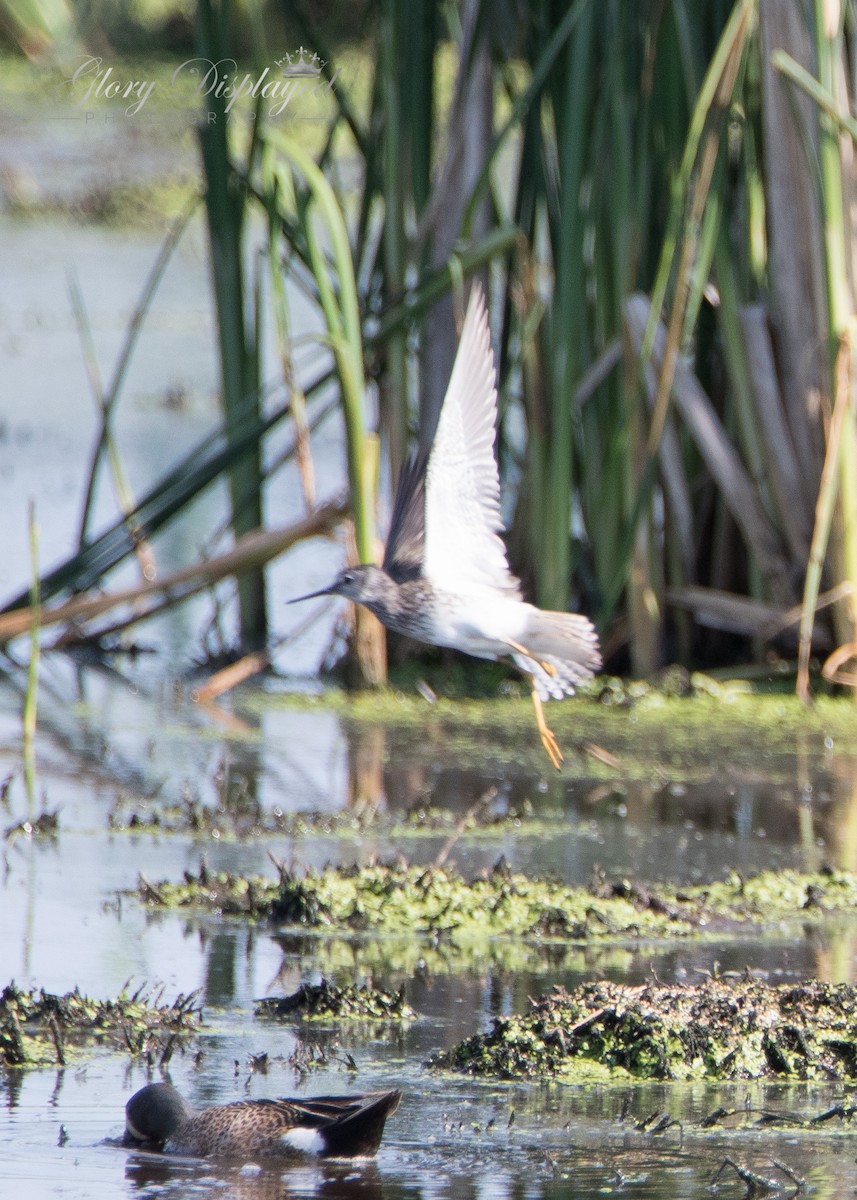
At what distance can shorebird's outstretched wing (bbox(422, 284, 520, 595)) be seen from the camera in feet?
15.2

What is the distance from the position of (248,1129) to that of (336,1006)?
2.30 ft

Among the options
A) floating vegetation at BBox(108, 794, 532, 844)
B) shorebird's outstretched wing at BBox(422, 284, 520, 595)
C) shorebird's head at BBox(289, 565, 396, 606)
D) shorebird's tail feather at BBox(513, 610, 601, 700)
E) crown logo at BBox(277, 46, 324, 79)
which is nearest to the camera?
shorebird's outstretched wing at BBox(422, 284, 520, 595)

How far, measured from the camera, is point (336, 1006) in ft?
13.7

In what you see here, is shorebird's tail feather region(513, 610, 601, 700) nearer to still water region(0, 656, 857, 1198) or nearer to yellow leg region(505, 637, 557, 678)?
yellow leg region(505, 637, 557, 678)

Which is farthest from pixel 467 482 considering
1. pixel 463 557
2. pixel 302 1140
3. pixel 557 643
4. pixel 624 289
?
pixel 624 289

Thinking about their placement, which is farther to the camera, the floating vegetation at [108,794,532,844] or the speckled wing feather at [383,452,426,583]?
the floating vegetation at [108,794,532,844]

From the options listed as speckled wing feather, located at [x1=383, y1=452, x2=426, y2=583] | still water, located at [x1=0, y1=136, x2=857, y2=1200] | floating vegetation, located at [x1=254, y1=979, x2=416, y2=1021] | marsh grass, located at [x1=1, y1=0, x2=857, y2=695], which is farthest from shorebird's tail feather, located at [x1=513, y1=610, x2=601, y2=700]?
marsh grass, located at [x1=1, y1=0, x2=857, y2=695]

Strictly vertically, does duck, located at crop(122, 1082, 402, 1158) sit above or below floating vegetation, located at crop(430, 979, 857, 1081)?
below

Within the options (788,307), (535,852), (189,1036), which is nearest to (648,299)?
(788,307)

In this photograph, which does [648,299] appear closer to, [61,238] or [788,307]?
[788,307]

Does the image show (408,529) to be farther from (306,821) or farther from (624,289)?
(624,289)

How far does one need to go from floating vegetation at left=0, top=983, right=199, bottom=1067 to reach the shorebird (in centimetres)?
118

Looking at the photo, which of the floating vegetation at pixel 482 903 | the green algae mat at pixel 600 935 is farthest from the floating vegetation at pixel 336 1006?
the floating vegetation at pixel 482 903

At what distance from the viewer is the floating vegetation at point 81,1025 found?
12.9 ft
